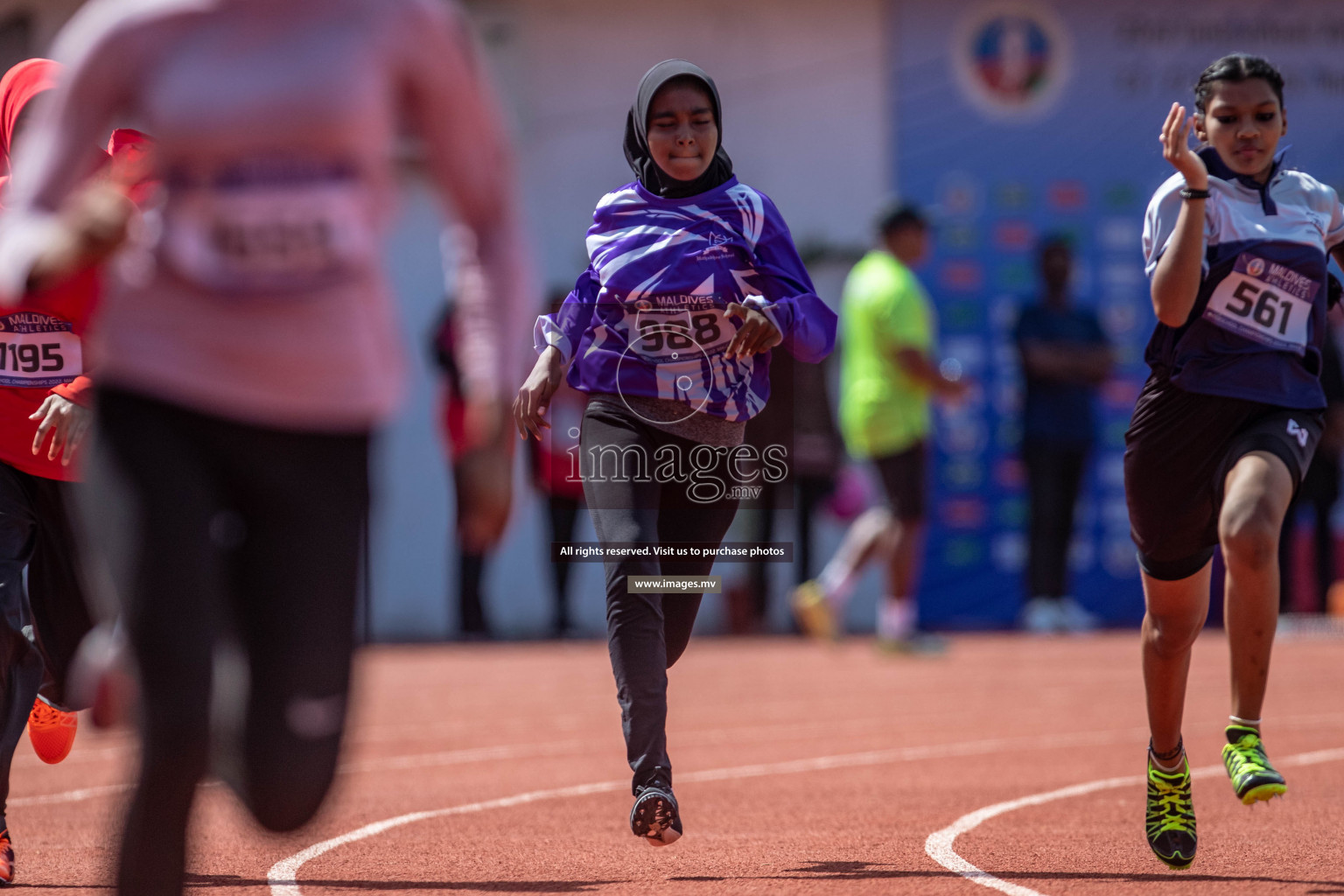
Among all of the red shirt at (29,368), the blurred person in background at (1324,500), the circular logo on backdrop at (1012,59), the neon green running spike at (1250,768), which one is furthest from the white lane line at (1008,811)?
the circular logo on backdrop at (1012,59)

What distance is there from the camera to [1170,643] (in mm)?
5582

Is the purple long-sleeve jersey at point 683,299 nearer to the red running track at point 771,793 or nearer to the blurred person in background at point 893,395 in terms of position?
the red running track at point 771,793

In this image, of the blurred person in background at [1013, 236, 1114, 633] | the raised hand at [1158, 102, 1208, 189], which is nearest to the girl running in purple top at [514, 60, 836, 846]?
the raised hand at [1158, 102, 1208, 189]

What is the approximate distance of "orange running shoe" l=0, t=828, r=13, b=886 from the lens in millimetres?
5391

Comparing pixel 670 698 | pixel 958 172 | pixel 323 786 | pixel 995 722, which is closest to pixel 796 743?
pixel 995 722

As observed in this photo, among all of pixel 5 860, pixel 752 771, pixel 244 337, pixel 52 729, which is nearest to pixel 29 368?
pixel 52 729

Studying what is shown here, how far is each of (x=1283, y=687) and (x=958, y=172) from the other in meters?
7.45

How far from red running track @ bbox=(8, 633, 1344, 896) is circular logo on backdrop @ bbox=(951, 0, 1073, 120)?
21.4 feet

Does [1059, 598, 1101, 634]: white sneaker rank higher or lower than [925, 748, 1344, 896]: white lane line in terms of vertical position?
lower

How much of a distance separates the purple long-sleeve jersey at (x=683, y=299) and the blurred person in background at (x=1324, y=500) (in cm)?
1055

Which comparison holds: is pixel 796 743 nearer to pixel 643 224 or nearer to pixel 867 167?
pixel 643 224

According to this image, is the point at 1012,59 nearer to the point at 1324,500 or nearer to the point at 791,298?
the point at 1324,500

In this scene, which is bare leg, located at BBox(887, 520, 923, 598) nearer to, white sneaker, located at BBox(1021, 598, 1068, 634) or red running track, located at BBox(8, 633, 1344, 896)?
red running track, located at BBox(8, 633, 1344, 896)

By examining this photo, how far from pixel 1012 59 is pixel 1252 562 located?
13.4m
